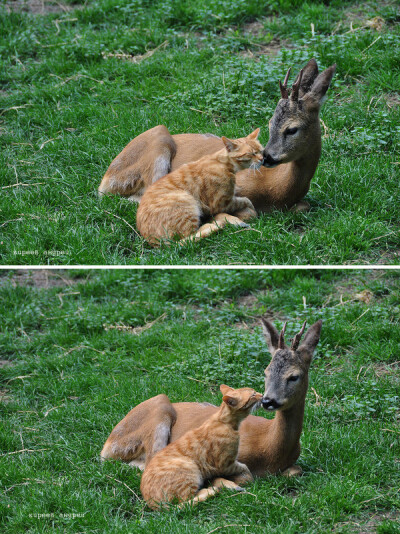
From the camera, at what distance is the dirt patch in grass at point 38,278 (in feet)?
33.8

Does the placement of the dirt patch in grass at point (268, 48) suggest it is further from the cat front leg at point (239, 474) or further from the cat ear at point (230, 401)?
the cat front leg at point (239, 474)

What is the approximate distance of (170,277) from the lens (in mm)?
9969

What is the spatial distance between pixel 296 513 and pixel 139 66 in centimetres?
615

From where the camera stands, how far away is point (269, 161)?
687 cm

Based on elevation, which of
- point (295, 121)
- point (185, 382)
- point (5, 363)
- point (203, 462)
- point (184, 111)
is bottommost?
point (5, 363)

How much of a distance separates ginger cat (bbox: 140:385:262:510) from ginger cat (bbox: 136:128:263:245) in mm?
1463

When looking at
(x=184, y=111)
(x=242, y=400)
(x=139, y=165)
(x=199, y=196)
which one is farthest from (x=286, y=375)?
(x=184, y=111)

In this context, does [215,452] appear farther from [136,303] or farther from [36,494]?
[136,303]

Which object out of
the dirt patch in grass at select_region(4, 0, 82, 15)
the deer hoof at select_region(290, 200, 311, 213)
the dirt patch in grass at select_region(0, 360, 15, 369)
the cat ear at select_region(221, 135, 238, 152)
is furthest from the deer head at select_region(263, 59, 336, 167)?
the dirt patch in grass at select_region(4, 0, 82, 15)

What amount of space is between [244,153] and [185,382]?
2287 mm

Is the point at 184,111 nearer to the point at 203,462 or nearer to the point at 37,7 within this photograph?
the point at 37,7

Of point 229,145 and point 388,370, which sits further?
point 388,370

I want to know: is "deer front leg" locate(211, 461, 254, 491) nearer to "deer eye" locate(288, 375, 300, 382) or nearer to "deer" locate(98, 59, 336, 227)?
"deer eye" locate(288, 375, 300, 382)

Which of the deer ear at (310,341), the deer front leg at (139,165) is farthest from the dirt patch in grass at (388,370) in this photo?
the deer front leg at (139,165)
